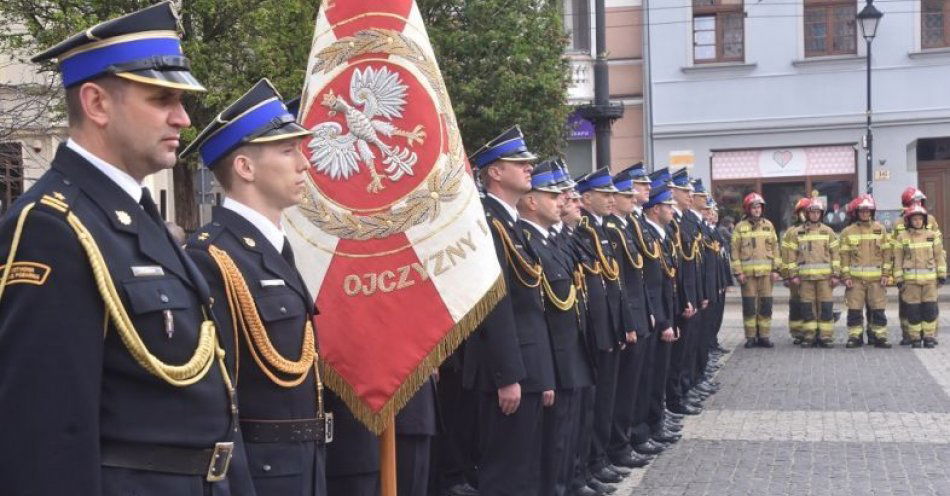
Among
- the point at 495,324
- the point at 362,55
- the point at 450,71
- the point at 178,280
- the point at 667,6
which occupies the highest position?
the point at 667,6

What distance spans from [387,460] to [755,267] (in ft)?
43.7

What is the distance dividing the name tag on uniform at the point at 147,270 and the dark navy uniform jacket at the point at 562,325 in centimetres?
385

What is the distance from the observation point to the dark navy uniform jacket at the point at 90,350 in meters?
2.64

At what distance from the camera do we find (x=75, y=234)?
2.75m

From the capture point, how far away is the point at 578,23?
94.7ft

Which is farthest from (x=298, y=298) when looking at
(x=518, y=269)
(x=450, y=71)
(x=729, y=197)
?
(x=729, y=197)

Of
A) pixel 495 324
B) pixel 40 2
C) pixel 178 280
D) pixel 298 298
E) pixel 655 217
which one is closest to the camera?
pixel 178 280

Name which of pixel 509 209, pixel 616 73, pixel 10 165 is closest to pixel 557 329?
pixel 509 209

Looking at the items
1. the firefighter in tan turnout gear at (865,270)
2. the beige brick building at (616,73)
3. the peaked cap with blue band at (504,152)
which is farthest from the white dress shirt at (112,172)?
the beige brick building at (616,73)

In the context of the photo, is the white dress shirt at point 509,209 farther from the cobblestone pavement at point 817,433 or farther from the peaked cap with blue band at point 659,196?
the peaked cap with blue band at point 659,196

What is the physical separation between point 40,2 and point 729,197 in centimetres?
1808

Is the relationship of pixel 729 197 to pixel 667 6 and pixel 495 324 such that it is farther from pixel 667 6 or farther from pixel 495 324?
pixel 495 324

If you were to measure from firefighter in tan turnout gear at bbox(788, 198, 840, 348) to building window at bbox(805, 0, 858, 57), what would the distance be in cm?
1135

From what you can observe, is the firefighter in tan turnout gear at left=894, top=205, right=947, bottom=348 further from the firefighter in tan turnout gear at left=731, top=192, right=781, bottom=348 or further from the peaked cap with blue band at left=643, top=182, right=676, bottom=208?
the peaked cap with blue band at left=643, top=182, right=676, bottom=208
